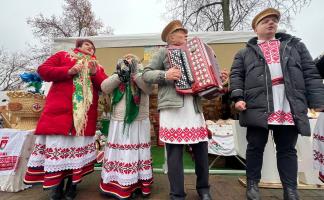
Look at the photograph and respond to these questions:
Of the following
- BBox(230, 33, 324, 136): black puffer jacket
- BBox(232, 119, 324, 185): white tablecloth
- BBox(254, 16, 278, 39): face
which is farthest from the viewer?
BBox(232, 119, 324, 185): white tablecloth

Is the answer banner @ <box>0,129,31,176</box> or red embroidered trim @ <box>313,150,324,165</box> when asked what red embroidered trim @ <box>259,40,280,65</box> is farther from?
banner @ <box>0,129,31,176</box>

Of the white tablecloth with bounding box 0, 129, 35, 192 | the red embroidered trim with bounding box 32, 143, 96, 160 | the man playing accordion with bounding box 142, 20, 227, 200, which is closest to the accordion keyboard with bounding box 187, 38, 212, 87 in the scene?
the man playing accordion with bounding box 142, 20, 227, 200

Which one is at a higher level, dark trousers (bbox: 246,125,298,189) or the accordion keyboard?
the accordion keyboard

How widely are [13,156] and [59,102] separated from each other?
104 centimetres

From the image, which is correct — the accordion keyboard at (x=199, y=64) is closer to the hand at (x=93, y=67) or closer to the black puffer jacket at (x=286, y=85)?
the black puffer jacket at (x=286, y=85)

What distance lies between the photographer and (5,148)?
2986 millimetres

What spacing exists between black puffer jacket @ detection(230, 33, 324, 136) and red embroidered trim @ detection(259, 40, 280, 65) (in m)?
0.05

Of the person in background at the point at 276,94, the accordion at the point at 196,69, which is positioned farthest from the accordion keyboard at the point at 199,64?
the person in background at the point at 276,94

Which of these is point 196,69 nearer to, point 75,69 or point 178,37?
point 178,37

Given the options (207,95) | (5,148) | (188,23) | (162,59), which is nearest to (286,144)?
(207,95)

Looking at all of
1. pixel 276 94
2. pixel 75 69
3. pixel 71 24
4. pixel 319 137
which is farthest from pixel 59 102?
pixel 71 24

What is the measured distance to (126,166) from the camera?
2609 millimetres

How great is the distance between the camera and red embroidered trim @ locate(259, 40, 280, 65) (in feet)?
7.72

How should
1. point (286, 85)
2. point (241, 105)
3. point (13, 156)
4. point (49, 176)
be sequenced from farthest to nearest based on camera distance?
1. point (13, 156)
2. point (49, 176)
3. point (241, 105)
4. point (286, 85)
